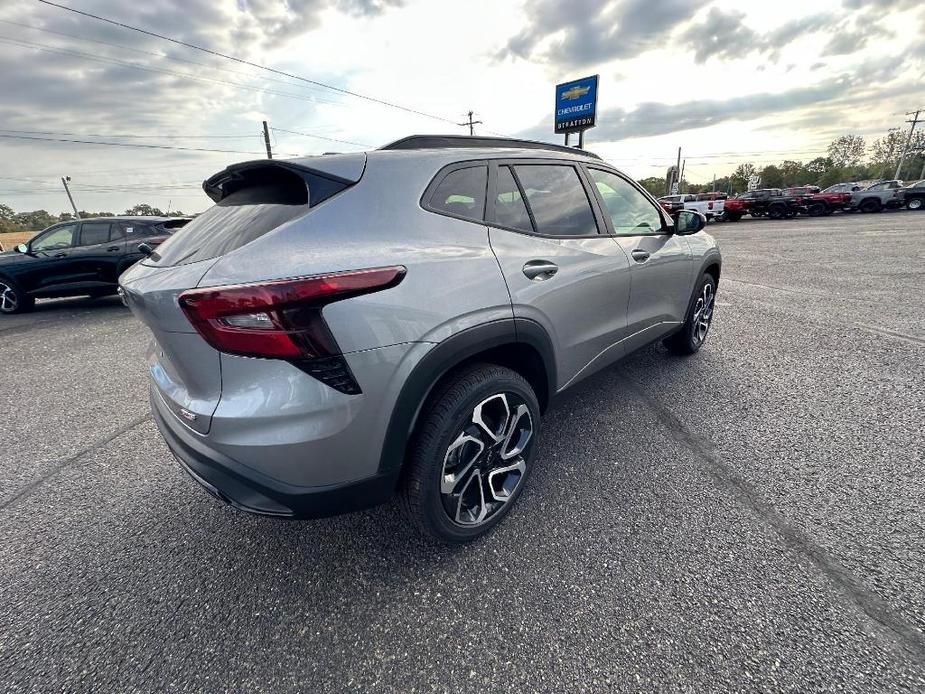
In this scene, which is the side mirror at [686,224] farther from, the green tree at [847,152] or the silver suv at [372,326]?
the green tree at [847,152]

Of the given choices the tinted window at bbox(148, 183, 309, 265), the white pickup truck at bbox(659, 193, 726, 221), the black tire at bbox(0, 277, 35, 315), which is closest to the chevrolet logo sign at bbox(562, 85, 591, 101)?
the white pickup truck at bbox(659, 193, 726, 221)

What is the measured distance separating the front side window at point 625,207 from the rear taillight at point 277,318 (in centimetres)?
208

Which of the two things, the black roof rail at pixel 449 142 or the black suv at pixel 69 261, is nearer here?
the black roof rail at pixel 449 142

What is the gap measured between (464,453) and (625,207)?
2163 millimetres

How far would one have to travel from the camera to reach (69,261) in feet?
24.1

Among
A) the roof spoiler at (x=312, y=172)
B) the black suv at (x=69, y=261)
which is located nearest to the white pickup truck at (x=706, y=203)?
the black suv at (x=69, y=261)

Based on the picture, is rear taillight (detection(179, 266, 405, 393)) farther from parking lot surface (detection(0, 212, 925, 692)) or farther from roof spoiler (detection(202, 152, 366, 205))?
parking lot surface (detection(0, 212, 925, 692))

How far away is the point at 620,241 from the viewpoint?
2.75 m

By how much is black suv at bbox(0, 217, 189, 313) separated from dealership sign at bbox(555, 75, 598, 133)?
26106 millimetres

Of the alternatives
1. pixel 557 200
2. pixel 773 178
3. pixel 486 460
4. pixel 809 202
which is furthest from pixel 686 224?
pixel 773 178

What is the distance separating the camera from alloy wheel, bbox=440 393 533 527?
1859 millimetres

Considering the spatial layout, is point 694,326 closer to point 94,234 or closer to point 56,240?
point 94,234

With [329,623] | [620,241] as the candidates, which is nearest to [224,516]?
[329,623]

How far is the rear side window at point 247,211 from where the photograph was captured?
1.58 meters
